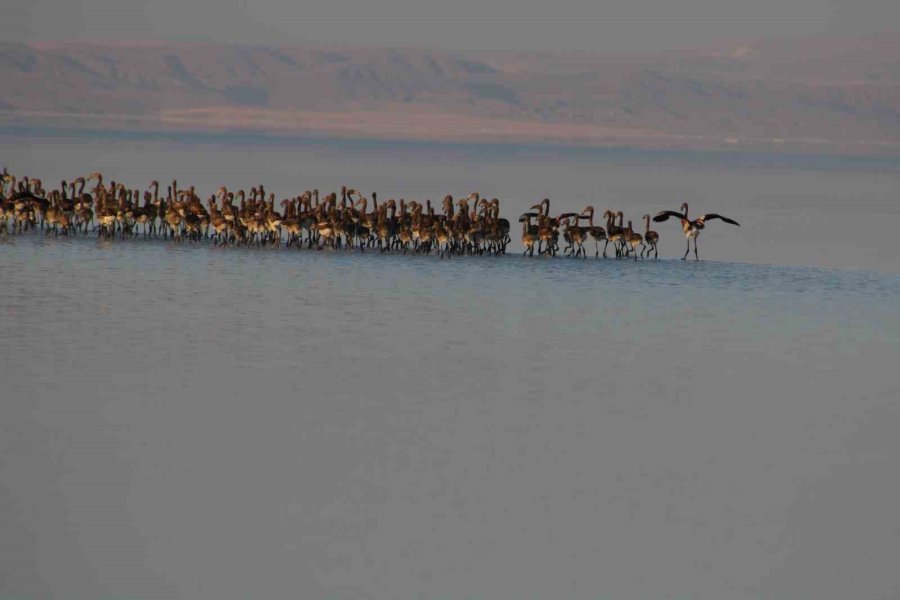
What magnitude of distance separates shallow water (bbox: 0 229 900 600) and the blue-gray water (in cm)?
3

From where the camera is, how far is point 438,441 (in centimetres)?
1204

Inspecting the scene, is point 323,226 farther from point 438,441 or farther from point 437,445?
point 437,445

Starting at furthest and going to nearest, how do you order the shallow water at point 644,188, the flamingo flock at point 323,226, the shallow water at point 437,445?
the shallow water at point 644,188, the flamingo flock at point 323,226, the shallow water at point 437,445

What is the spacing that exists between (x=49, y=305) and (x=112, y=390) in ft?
15.6

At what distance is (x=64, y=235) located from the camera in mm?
25172

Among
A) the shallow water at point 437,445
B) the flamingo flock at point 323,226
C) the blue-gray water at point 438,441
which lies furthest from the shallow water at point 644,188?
the shallow water at point 437,445

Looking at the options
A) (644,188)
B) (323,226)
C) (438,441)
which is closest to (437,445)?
(438,441)

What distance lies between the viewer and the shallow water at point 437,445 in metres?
9.52

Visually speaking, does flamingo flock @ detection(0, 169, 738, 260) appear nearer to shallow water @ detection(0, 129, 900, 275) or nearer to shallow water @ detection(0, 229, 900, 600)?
shallow water @ detection(0, 129, 900, 275)

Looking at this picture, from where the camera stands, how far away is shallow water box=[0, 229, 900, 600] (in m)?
9.52

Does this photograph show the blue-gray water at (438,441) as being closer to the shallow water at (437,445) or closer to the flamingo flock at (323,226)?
the shallow water at (437,445)

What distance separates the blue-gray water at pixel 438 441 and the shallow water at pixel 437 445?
0.09ft

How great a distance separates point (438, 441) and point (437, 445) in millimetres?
119

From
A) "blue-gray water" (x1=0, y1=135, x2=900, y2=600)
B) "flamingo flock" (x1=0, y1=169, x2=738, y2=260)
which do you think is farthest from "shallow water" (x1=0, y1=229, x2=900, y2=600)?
"flamingo flock" (x1=0, y1=169, x2=738, y2=260)
